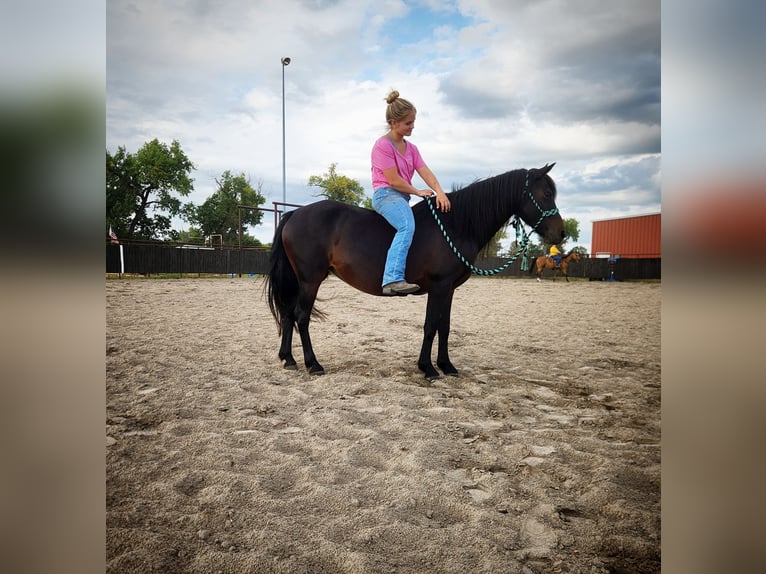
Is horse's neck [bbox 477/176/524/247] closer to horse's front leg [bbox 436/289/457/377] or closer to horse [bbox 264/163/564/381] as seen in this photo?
horse [bbox 264/163/564/381]

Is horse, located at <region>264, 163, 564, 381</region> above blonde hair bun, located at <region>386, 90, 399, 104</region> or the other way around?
the other way around

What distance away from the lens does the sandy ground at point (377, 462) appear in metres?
1.20

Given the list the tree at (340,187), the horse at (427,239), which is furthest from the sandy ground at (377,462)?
the tree at (340,187)

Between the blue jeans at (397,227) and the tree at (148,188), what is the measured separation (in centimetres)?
160

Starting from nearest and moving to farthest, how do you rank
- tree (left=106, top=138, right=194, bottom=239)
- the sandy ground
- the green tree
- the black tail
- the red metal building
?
1. the red metal building
2. the sandy ground
3. tree (left=106, top=138, right=194, bottom=239)
4. the black tail
5. the green tree

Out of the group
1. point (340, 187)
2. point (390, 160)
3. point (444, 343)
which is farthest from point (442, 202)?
point (340, 187)

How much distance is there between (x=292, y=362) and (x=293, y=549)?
2178mm

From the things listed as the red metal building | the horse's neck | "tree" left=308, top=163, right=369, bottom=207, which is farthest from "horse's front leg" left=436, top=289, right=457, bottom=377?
"tree" left=308, top=163, right=369, bottom=207

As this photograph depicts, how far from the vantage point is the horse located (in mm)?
3145

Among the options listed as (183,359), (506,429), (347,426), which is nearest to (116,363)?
(183,359)

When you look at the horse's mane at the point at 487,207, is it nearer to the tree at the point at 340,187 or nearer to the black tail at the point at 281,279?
the black tail at the point at 281,279

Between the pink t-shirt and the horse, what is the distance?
0.98ft
